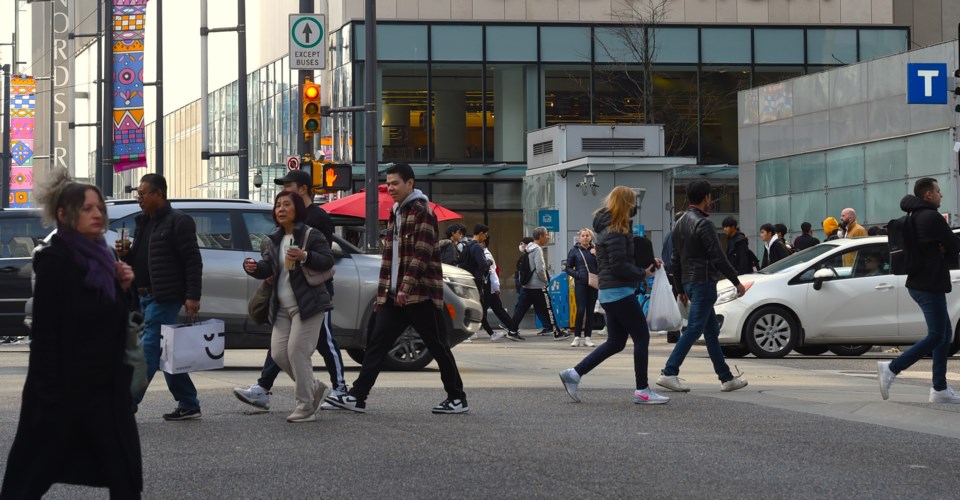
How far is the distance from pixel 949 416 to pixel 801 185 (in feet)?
82.7

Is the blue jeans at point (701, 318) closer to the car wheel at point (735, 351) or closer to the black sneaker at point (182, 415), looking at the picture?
the black sneaker at point (182, 415)

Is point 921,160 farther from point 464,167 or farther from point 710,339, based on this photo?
point 710,339

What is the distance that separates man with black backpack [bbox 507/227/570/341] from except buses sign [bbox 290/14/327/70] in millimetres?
4302

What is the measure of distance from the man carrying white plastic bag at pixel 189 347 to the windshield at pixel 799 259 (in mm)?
9772

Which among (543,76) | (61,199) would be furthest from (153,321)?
(543,76)

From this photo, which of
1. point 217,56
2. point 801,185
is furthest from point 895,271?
point 217,56

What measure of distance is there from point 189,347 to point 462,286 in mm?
6283

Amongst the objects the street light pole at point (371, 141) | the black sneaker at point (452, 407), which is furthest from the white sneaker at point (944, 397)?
the street light pole at point (371, 141)

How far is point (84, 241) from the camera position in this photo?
230 inches

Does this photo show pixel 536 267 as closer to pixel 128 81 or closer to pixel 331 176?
pixel 331 176

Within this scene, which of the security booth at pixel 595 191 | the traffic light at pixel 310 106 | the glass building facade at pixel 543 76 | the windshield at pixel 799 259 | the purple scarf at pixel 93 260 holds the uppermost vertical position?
the glass building facade at pixel 543 76

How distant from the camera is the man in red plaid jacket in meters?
11.0

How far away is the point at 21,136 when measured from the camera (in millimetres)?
61312

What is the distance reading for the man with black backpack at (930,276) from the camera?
470 inches
